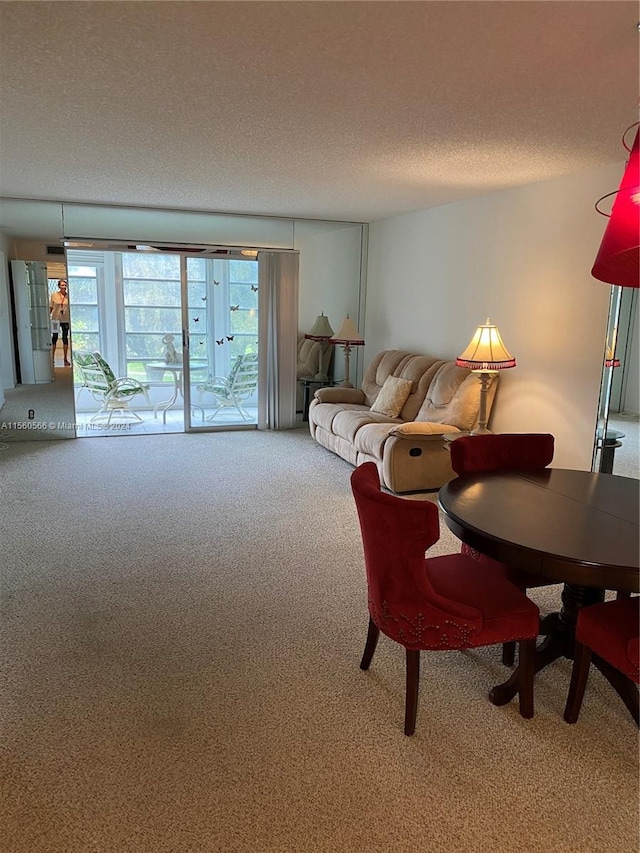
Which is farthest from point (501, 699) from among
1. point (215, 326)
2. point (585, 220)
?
point (215, 326)

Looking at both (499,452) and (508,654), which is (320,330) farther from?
(508,654)

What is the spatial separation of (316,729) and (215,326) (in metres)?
5.47

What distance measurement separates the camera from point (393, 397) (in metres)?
5.50

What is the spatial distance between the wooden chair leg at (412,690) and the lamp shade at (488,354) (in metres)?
2.75

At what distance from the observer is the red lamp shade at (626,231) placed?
→ 1.80 meters

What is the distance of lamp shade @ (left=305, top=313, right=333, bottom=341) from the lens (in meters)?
6.96

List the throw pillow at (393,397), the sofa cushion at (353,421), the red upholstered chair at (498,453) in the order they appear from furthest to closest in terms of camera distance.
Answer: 1. the throw pillow at (393,397)
2. the sofa cushion at (353,421)
3. the red upholstered chair at (498,453)

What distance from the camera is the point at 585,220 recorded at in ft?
13.0

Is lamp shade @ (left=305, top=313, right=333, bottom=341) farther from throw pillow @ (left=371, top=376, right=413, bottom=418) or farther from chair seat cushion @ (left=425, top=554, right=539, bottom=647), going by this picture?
chair seat cushion @ (left=425, top=554, right=539, bottom=647)

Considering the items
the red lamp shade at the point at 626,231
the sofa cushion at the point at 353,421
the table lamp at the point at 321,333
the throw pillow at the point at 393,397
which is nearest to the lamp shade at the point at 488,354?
the sofa cushion at the point at 353,421

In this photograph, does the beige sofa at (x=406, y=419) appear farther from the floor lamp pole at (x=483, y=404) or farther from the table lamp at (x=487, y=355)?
the table lamp at (x=487, y=355)

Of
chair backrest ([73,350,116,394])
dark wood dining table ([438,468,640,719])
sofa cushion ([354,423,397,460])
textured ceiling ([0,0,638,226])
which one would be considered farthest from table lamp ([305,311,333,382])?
dark wood dining table ([438,468,640,719])

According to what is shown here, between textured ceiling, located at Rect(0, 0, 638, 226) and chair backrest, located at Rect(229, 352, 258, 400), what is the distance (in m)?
2.73

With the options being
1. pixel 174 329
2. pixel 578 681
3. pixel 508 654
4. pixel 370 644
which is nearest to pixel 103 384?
pixel 174 329
